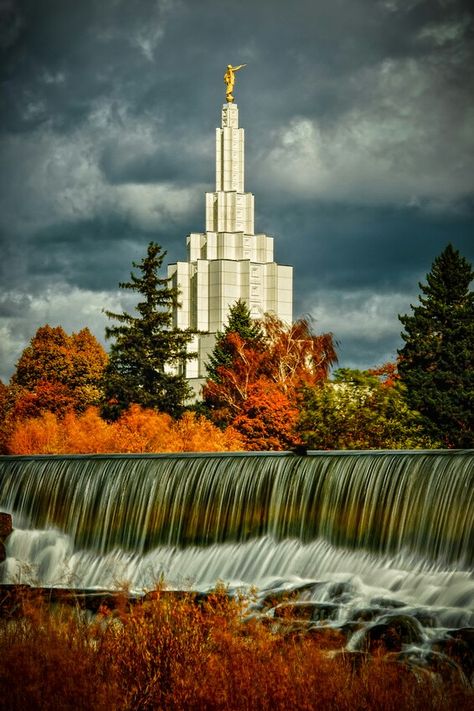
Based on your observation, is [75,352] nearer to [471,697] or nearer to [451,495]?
[451,495]

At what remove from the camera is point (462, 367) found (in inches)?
1873

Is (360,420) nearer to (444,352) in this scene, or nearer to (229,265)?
(444,352)

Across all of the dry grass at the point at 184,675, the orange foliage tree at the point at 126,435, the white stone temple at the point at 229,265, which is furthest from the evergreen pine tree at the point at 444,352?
the white stone temple at the point at 229,265

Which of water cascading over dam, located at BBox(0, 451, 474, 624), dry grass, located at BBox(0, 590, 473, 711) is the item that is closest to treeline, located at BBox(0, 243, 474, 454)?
water cascading over dam, located at BBox(0, 451, 474, 624)

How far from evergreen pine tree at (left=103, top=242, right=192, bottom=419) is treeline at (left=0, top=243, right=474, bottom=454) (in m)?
0.06

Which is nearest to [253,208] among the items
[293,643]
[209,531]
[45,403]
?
[45,403]

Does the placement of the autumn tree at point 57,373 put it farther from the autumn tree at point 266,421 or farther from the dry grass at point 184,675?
the dry grass at point 184,675

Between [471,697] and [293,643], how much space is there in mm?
3295

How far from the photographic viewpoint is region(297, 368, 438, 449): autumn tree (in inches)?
1502

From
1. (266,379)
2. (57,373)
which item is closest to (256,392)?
(266,379)

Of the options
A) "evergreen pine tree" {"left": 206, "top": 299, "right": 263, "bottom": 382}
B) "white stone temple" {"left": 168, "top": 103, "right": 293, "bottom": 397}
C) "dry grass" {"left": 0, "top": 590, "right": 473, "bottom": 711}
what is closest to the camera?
"dry grass" {"left": 0, "top": 590, "right": 473, "bottom": 711}

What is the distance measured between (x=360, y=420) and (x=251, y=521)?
13.1m

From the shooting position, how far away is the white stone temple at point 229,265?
316 feet

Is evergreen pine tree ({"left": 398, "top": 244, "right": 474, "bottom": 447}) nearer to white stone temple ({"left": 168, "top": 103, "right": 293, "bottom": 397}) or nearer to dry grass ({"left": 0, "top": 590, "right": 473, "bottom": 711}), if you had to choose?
dry grass ({"left": 0, "top": 590, "right": 473, "bottom": 711})
